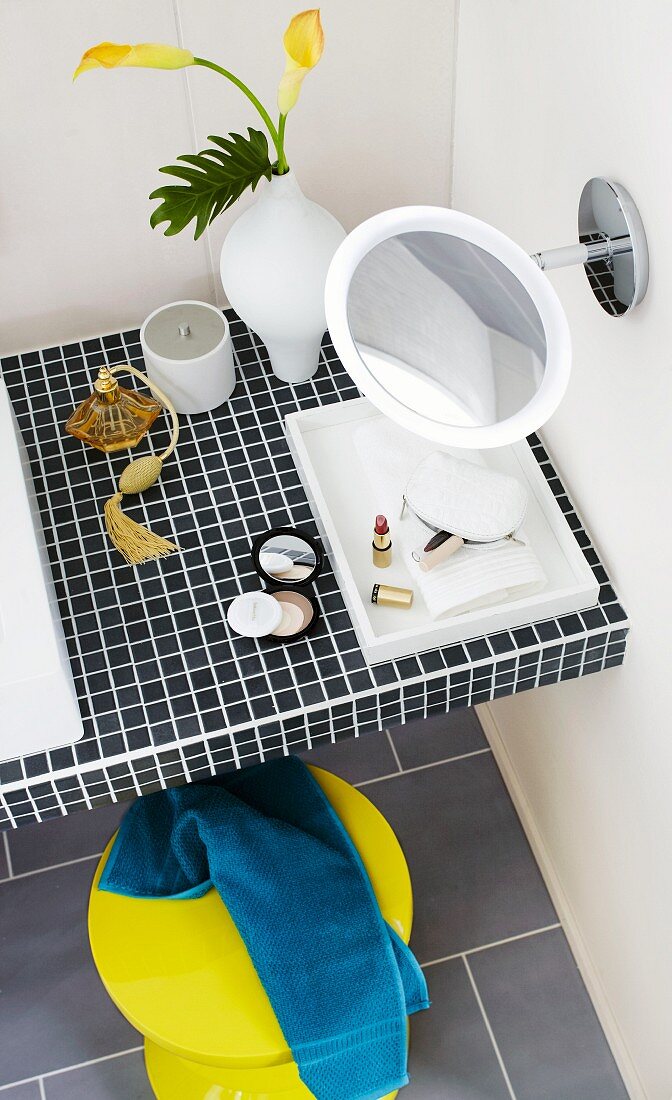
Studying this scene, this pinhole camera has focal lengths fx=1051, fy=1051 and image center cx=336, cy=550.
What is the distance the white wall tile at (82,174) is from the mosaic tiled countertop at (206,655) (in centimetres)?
27

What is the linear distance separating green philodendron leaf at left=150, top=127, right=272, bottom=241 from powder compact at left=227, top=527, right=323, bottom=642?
39 centimetres

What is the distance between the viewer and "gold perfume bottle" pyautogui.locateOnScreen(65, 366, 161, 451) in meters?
1.43

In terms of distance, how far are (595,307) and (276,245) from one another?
41cm

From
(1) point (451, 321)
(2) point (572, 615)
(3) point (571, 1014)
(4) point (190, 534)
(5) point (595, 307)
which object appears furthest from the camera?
(3) point (571, 1014)

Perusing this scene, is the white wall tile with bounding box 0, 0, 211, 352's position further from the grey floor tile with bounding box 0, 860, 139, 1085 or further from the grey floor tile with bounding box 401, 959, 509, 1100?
the grey floor tile with bounding box 401, 959, 509, 1100

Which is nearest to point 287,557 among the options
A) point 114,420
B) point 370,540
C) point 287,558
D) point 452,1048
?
point 287,558

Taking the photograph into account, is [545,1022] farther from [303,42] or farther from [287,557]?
[303,42]

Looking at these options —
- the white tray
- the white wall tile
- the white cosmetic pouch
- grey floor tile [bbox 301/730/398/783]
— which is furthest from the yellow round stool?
the white wall tile

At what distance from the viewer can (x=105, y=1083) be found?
1.71m

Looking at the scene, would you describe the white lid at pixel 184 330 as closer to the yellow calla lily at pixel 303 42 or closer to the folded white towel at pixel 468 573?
the folded white towel at pixel 468 573

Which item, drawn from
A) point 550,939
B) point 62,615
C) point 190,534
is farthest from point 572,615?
point 550,939

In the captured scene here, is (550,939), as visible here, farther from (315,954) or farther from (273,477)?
(273,477)

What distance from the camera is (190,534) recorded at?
1.38 metres

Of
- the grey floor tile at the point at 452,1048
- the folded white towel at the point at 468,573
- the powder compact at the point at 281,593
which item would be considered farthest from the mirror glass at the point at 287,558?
the grey floor tile at the point at 452,1048
